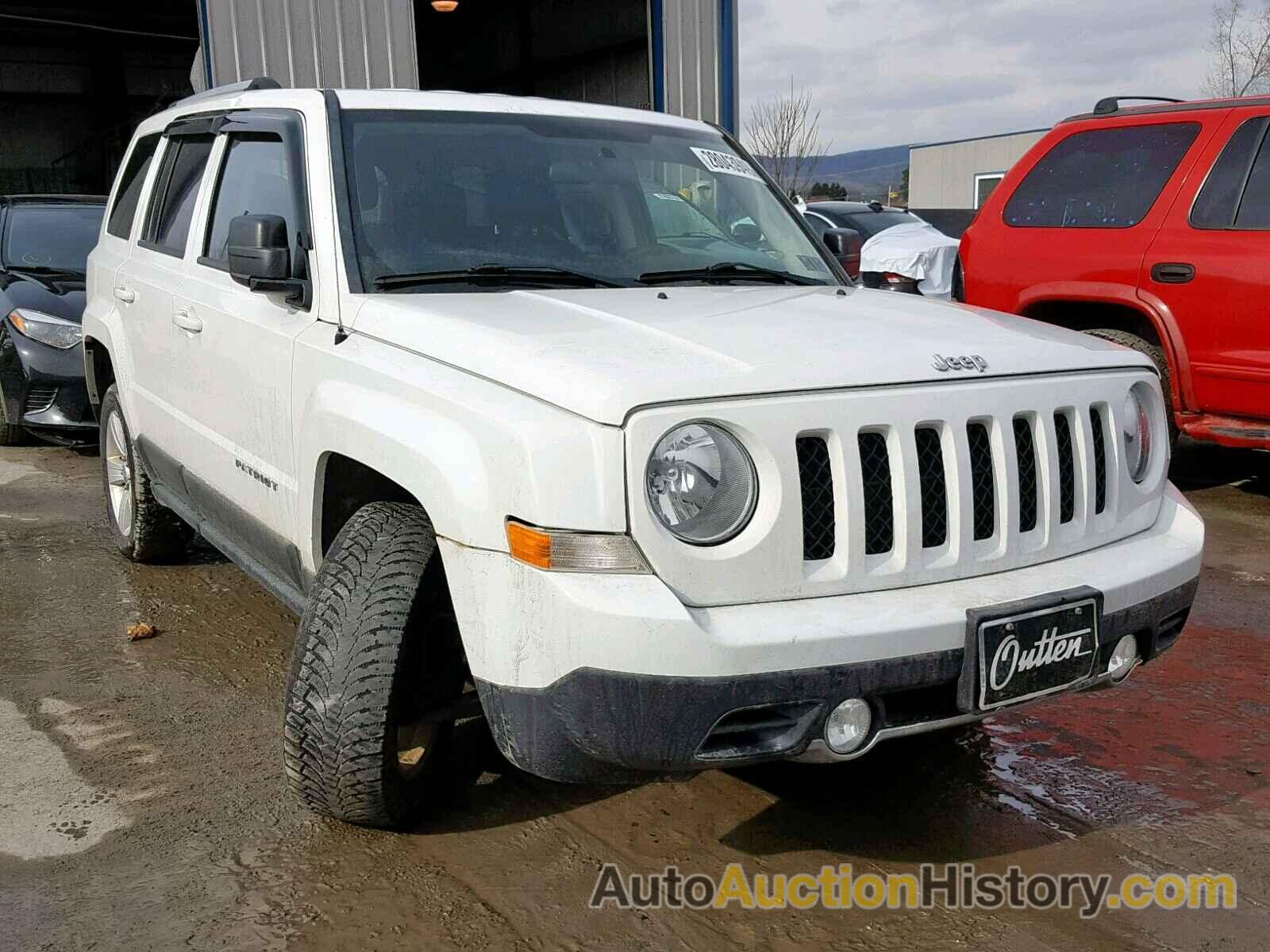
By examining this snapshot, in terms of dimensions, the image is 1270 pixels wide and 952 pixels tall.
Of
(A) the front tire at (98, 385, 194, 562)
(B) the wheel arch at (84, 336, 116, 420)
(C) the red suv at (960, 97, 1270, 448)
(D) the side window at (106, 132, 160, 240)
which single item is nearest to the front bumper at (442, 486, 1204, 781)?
(A) the front tire at (98, 385, 194, 562)

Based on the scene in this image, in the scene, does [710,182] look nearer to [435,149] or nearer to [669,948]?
[435,149]

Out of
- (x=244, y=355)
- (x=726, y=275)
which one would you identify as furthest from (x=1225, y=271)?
(x=244, y=355)

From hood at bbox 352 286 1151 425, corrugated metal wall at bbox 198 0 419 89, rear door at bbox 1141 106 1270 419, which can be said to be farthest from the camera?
corrugated metal wall at bbox 198 0 419 89

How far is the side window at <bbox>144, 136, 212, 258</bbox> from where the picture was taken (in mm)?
4355

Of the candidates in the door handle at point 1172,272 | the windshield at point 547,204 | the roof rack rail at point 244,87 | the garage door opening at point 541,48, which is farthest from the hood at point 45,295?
the garage door opening at point 541,48

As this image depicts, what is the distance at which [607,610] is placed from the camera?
90.3 inches

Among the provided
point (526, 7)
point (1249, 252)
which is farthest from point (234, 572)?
point (526, 7)

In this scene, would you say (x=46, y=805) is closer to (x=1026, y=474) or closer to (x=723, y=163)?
(x=1026, y=474)

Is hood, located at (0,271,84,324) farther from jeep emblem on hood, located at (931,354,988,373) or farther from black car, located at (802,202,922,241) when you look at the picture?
black car, located at (802,202,922,241)

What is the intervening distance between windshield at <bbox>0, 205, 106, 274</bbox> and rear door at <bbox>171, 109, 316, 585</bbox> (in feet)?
15.5

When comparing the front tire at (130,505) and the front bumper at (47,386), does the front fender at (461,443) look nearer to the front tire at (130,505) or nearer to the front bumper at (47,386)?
the front tire at (130,505)

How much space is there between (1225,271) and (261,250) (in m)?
4.55

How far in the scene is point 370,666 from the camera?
8.98 ft

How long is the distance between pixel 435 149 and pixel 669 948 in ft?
7.27
